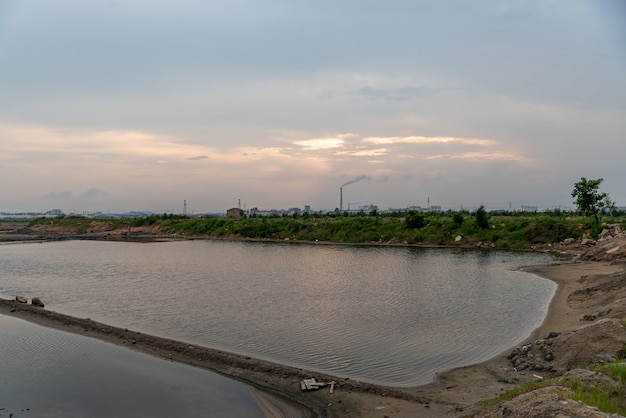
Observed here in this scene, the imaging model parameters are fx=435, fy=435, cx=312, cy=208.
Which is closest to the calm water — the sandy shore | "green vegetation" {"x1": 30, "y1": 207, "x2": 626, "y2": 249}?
the sandy shore

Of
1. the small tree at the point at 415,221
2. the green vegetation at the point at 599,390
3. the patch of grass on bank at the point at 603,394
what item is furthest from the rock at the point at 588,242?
the patch of grass on bank at the point at 603,394

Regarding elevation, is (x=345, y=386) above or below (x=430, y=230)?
below

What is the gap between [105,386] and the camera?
35.8ft

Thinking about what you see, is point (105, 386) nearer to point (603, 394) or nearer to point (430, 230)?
point (603, 394)

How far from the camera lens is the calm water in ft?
42.5

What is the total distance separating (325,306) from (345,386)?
9.46 m

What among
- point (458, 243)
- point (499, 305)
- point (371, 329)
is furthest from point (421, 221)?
point (371, 329)

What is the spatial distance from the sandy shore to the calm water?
763 mm

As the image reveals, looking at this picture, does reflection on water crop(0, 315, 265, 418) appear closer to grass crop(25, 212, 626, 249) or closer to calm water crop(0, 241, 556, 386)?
calm water crop(0, 241, 556, 386)

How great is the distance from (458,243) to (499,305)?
34730 millimetres

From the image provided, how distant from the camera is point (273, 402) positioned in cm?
959

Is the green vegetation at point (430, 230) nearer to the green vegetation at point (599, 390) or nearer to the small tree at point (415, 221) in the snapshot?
the small tree at point (415, 221)

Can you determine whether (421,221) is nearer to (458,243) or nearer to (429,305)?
(458,243)

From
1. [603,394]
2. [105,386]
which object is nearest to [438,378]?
[603,394]
